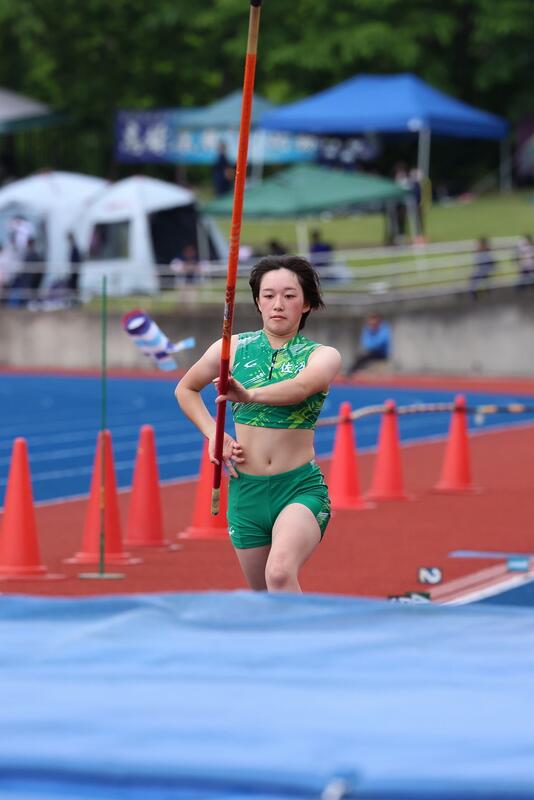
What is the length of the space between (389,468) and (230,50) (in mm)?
43222

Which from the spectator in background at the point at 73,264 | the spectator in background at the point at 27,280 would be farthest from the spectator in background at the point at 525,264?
the spectator in background at the point at 27,280

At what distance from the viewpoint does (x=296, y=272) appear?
7.36m

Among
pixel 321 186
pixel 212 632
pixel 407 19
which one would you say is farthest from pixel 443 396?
pixel 407 19

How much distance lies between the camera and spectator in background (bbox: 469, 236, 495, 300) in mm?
33812

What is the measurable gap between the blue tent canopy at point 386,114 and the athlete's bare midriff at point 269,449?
3297 cm

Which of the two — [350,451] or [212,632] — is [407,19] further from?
[212,632]

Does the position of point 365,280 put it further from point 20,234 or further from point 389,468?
point 389,468

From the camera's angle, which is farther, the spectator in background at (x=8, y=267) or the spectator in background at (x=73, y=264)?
the spectator in background at (x=8, y=267)

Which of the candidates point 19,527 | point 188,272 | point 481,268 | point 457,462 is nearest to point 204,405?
point 19,527

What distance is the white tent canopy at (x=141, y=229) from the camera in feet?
129

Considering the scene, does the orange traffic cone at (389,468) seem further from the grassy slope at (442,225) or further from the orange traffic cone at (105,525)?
the grassy slope at (442,225)

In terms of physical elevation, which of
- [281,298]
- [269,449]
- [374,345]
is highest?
[281,298]

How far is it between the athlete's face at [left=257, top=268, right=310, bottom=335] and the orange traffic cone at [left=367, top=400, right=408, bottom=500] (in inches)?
339

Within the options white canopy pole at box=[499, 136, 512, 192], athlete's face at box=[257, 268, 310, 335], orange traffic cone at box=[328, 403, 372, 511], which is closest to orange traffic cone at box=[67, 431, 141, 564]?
orange traffic cone at box=[328, 403, 372, 511]
